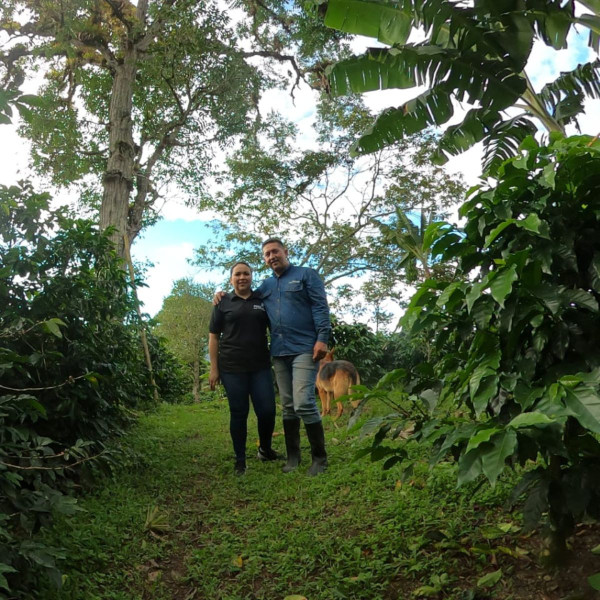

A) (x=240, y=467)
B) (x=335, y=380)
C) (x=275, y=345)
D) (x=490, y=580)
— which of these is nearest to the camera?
(x=490, y=580)

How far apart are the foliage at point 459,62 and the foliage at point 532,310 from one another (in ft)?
6.62

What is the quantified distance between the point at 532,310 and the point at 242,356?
11.0 ft

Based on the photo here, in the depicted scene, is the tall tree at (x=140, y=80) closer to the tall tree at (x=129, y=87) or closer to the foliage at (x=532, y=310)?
the tall tree at (x=129, y=87)

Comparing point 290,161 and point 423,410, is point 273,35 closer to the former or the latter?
point 290,161

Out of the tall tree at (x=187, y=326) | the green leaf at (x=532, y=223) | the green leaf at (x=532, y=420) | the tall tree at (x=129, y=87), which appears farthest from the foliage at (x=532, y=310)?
the tall tree at (x=187, y=326)

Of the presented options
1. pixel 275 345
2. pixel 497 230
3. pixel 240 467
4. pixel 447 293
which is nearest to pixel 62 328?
pixel 275 345

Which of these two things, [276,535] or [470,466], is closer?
[470,466]

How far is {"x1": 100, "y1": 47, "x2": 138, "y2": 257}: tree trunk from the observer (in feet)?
34.0

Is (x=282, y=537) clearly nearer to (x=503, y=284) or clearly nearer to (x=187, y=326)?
(x=503, y=284)

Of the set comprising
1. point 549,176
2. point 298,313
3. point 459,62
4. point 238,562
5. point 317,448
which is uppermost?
point 459,62

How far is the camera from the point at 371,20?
438 centimetres

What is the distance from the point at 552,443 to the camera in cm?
188

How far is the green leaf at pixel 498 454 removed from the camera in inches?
68.0

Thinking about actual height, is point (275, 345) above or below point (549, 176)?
below
